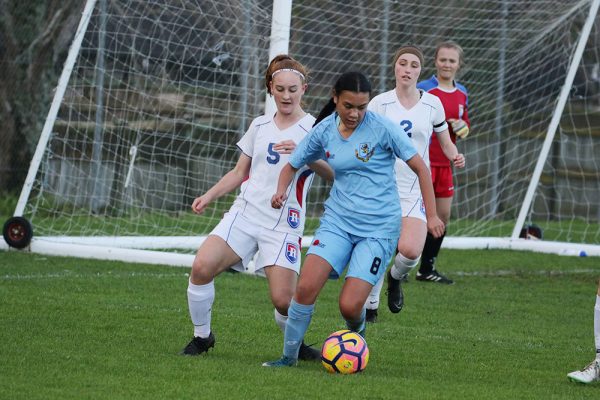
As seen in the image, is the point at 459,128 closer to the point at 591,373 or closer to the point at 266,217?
the point at 266,217

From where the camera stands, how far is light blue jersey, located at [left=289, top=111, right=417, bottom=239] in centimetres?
630

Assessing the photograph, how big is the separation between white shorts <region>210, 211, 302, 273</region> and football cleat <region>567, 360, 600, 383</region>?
1658mm

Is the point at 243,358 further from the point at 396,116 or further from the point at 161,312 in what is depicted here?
the point at 396,116

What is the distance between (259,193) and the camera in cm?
669

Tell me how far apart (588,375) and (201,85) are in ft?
22.7

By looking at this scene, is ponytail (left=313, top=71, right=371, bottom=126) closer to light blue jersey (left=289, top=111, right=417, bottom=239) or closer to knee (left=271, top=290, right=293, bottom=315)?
light blue jersey (left=289, top=111, right=417, bottom=239)

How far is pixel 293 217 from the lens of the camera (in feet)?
21.9

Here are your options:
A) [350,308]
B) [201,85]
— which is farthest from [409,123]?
[201,85]

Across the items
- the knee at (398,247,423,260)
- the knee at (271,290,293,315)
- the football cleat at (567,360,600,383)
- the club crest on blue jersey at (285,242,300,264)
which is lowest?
the football cleat at (567,360,600,383)

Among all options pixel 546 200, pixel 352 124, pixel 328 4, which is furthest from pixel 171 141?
pixel 546 200

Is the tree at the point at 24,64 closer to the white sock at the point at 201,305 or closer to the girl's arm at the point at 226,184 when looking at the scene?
the girl's arm at the point at 226,184

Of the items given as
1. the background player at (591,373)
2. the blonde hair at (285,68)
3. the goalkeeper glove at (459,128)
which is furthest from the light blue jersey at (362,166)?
the goalkeeper glove at (459,128)

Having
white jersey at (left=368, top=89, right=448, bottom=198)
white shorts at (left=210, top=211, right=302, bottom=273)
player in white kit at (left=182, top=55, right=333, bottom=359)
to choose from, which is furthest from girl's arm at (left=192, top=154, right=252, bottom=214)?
white jersey at (left=368, top=89, right=448, bottom=198)

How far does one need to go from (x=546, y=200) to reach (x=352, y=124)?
12.7 metres
